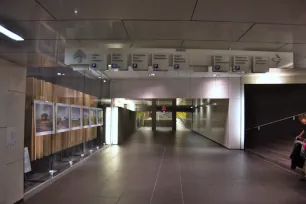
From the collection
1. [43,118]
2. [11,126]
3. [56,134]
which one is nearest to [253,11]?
[11,126]

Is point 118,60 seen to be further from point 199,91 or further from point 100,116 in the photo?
point 199,91

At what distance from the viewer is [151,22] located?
4.01m

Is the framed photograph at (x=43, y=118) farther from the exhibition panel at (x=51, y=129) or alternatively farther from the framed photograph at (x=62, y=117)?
the framed photograph at (x=62, y=117)

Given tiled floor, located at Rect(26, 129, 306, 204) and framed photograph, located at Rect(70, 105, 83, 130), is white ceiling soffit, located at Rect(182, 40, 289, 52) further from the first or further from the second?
framed photograph, located at Rect(70, 105, 83, 130)

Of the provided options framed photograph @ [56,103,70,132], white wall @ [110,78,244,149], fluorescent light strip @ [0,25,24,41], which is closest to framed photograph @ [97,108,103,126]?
white wall @ [110,78,244,149]

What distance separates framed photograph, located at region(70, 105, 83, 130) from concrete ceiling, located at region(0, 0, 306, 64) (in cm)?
391

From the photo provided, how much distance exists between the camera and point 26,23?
148 inches

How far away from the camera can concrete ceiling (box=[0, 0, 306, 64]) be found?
3.25m

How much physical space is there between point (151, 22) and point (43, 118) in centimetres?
409

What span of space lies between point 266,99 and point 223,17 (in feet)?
39.8

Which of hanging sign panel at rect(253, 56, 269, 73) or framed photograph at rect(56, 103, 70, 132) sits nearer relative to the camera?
hanging sign panel at rect(253, 56, 269, 73)

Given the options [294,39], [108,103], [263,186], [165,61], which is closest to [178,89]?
[108,103]

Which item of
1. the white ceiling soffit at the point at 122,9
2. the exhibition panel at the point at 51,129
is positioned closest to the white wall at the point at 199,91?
the exhibition panel at the point at 51,129

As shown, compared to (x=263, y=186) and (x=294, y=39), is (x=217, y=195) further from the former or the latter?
(x=294, y=39)
